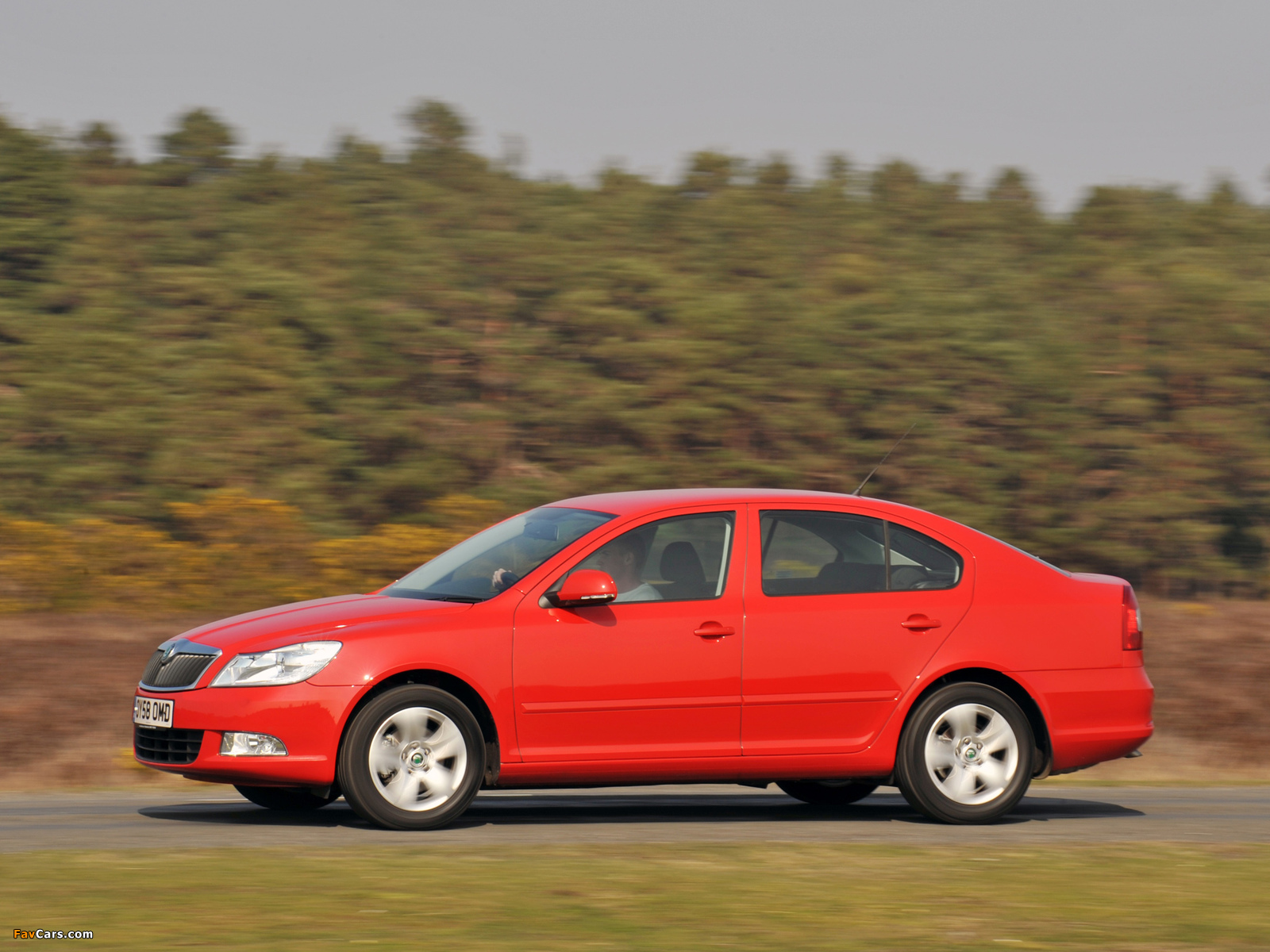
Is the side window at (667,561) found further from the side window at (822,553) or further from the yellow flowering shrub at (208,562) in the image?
the yellow flowering shrub at (208,562)

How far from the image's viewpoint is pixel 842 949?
5.75m

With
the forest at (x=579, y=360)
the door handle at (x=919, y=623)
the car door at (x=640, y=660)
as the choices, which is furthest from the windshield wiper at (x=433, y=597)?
the forest at (x=579, y=360)

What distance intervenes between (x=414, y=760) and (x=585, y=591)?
1.15m

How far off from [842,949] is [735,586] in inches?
118

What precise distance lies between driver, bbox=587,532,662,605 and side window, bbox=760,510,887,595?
631 mm

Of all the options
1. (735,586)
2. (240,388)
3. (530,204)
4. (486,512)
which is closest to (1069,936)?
(735,586)

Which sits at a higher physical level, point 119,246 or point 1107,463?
point 119,246

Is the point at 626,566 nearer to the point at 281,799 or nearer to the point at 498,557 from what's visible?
the point at 498,557

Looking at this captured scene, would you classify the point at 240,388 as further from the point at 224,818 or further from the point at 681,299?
the point at 224,818

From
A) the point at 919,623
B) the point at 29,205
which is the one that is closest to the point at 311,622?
the point at 919,623

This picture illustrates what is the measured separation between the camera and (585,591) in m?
8.16

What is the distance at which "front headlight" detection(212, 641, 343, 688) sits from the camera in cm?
792

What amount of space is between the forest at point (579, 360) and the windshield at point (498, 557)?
1429 cm

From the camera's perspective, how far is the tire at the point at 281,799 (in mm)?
8891
